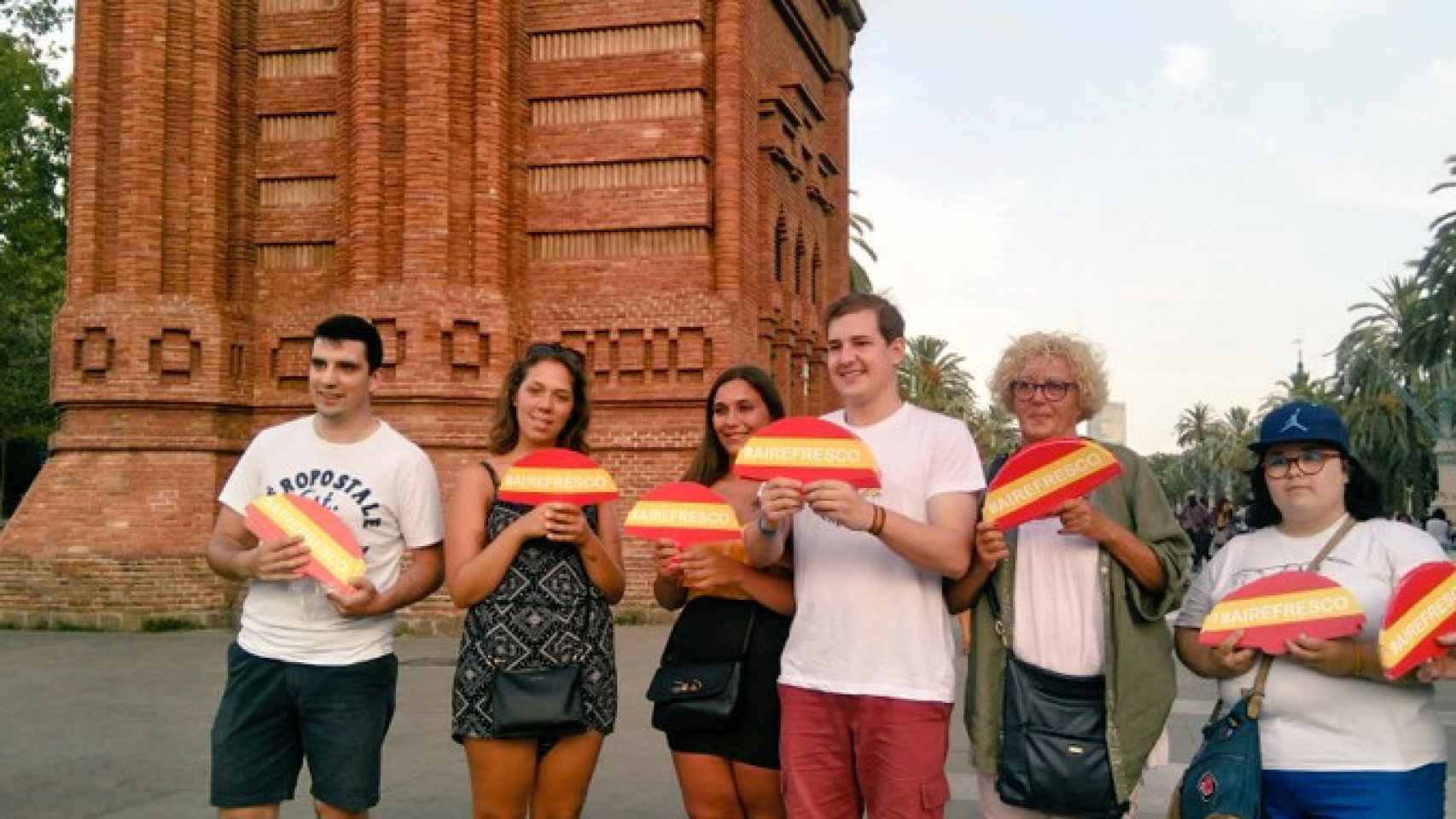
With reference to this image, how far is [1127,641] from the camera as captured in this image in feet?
11.8

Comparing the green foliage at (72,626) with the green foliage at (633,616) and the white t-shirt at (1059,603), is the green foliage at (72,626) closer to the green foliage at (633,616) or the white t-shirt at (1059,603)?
the green foliage at (633,616)

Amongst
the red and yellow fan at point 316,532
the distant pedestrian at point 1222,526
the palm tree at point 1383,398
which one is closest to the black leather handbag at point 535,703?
the red and yellow fan at point 316,532

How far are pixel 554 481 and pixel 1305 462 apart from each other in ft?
7.48

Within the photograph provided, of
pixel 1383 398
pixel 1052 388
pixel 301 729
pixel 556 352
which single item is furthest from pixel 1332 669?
pixel 1383 398

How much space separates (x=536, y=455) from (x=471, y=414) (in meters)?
10.6

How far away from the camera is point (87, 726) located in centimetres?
884

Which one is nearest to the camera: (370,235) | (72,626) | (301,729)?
(301,729)

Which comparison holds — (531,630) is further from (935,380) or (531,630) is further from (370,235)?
(935,380)

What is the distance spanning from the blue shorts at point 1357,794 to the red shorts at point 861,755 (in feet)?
3.13

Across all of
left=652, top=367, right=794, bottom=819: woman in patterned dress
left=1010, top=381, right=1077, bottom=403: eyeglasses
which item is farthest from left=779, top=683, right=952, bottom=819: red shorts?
left=1010, top=381, right=1077, bottom=403: eyeglasses

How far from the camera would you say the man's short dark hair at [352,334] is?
13.5 ft

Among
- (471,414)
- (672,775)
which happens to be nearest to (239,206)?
(471,414)

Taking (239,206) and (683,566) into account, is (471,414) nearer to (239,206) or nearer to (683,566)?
(239,206)

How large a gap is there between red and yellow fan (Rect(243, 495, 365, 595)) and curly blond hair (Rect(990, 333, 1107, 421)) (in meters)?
2.24
